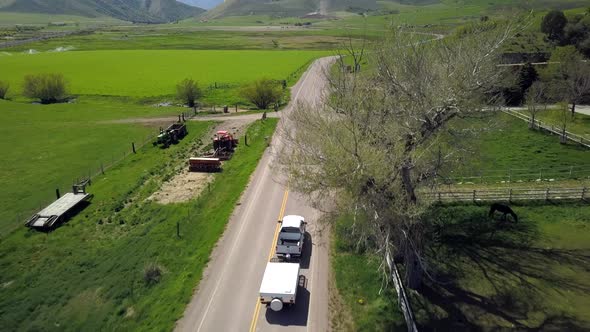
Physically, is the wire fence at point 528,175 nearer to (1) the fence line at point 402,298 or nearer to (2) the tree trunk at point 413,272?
(2) the tree trunk at point 413,272

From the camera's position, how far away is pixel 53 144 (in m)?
52.2

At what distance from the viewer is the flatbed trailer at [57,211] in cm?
3209

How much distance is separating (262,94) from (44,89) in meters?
42.8

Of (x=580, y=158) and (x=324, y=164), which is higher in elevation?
(x=324, y=164)

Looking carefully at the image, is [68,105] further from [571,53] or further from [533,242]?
[571,53]

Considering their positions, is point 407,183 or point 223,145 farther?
point 223,145

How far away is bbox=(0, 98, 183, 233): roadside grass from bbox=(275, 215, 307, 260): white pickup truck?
73.5 feet

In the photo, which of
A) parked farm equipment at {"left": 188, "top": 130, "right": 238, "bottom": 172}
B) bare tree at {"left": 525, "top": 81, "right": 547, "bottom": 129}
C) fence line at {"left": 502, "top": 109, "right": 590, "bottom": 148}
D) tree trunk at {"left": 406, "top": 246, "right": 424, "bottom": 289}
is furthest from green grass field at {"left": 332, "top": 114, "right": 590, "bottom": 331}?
bare tree at {"left": 525, "top": 81, "right": 547, "bottom": 129}

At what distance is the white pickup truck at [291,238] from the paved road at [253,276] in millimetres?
978

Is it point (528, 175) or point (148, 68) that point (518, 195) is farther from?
point (148, 68)

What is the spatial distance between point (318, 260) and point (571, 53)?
55.6 metres

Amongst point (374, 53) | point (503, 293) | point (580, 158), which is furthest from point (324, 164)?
point (580, 158)

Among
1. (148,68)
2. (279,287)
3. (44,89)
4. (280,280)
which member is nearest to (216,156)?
(280,280)

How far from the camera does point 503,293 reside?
69.7 feet
